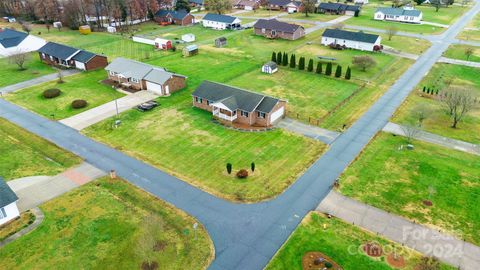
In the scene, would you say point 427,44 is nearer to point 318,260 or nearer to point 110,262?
point 318,260

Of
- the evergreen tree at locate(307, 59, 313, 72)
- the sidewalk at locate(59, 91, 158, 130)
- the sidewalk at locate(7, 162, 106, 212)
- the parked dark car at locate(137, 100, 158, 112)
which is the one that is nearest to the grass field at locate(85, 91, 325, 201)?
the parked dark car at locate(137, 100, 158, 112)

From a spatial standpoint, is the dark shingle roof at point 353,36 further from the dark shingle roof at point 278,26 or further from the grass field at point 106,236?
the grass field at point 106,236

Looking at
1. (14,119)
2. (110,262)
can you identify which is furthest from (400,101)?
(14,119)

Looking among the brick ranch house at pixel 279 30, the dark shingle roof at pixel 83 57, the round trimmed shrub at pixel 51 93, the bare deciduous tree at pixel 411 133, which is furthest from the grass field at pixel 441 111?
the dark shingle roof at pixel 83 57

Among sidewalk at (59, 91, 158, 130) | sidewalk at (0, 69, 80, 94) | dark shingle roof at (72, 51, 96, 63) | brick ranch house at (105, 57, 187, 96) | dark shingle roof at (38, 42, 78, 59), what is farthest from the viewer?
dark shingle roof at (38, 42, 78, 59)

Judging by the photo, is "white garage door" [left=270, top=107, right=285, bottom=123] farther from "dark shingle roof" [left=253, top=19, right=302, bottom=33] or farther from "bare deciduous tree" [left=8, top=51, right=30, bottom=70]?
"bare deciduous tree" [left=8, top=51, right=30, bottom=70]

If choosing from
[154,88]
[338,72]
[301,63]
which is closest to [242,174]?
[154,88]
